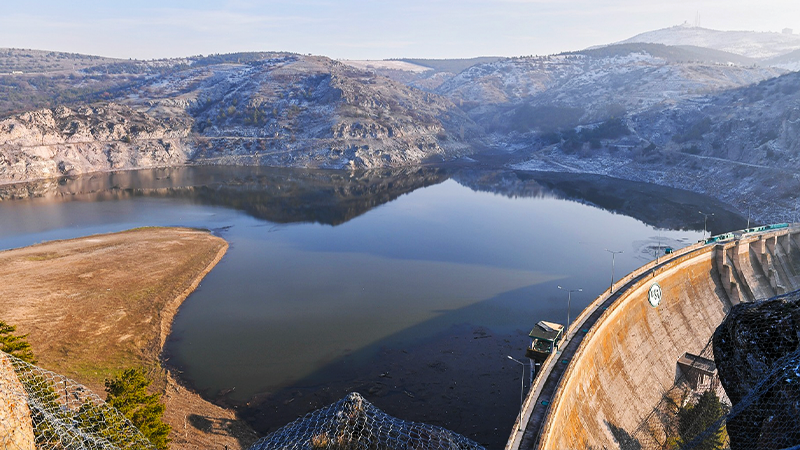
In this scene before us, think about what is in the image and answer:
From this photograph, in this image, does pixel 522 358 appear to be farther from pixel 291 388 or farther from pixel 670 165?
pixel 670 165

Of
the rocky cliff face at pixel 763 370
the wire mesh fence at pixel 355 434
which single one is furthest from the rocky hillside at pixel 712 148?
the rocky cliff face at pixel 763 370

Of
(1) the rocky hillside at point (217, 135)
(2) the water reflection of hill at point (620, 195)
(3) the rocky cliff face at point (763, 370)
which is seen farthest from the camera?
(1) the rocky hillside at point (217, 135)

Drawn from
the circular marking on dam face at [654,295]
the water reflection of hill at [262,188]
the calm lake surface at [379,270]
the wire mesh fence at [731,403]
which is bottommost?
the calm lake surface at [379,270]

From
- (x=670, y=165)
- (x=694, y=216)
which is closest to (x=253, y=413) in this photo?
(x=694, y=216)

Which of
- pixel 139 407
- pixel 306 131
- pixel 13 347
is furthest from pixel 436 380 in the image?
pixel 306 131

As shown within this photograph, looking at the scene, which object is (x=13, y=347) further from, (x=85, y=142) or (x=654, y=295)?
(x=85, y=142)

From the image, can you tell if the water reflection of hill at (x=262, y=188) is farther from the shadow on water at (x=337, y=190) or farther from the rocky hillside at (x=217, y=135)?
the rocky hillside at (x=217, y=135)
